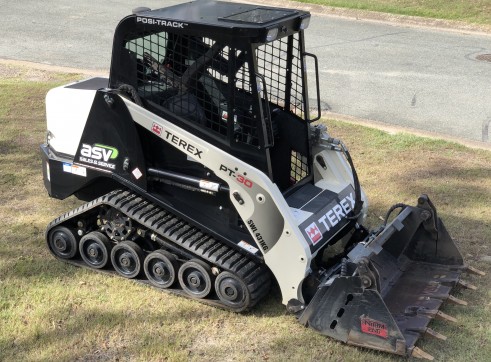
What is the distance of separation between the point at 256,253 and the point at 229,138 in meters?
0.87

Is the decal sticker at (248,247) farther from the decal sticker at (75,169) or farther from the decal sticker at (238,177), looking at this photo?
the decal sticker at (75,169)

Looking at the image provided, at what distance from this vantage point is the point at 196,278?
5434mm

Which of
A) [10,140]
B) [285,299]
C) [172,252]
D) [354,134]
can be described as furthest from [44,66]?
[285,299]

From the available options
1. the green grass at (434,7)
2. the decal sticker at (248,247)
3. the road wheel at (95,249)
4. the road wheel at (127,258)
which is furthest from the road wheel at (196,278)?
the green grass at (434,7)

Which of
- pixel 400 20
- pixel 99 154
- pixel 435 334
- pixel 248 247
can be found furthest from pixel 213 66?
pixel 400 20

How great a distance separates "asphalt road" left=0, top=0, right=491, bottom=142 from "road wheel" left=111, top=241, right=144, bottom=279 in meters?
5.38

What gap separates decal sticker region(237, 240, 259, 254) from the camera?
5.29m

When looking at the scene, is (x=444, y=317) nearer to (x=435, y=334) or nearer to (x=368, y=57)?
(x=435, y=334)

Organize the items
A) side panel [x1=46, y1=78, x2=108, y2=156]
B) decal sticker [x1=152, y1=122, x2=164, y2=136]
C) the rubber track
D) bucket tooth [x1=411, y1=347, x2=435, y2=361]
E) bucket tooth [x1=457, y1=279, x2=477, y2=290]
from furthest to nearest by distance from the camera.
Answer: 1. side panel [x1=46, y1=78, x2=108, y2=156]
2. bucket tooth [x1=457, y1=279, x2=477, y2=290]
3. decal sticker [x1=152, y1=122, x2=164, y2=136]
4. the rubber track
5. bucket tooth [x1=411, y1=347, x2=435, y2=361]

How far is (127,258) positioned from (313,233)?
5.01 feet

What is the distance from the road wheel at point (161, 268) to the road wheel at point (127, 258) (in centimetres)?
9

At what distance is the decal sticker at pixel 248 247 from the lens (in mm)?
5289

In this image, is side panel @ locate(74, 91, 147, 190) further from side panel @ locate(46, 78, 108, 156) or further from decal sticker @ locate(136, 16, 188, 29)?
decal sticker @ locate(136, 16, 188, 29)

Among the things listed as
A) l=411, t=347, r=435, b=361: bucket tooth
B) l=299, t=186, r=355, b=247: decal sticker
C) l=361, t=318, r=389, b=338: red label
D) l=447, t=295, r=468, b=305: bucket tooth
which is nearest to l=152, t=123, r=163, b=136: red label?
l=299, t=186, r=355, b=247: decal sticker
